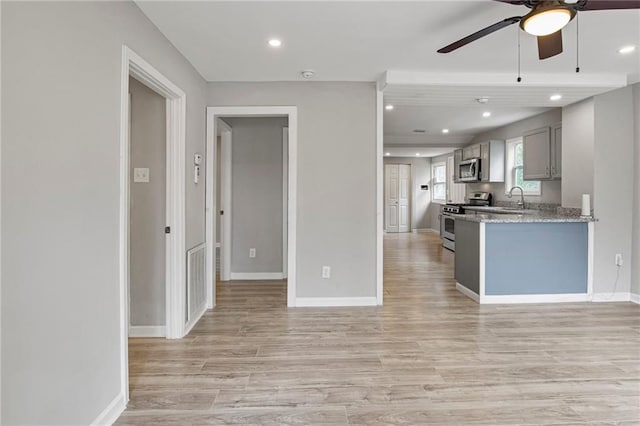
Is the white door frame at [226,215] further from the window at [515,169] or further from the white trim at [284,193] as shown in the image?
the window at [515,169]

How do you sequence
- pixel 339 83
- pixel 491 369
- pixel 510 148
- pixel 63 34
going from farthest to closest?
pixel 510 148 → pixel 339 83 → pixel 491 369 → pixel 63 34

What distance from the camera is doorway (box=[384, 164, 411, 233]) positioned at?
11.0 m

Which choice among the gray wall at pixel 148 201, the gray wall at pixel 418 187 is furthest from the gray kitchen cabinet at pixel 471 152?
the gray wall at pixel 148 201

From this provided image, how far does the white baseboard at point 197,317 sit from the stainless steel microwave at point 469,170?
5525mm

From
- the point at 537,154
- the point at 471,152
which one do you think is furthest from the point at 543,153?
the point at 471,152

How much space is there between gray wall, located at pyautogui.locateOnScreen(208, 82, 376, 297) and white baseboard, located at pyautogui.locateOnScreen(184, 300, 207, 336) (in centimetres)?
99

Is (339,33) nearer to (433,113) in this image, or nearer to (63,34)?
(63,34)

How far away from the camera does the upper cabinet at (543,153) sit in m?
4.82

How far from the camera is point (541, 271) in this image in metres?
3.90

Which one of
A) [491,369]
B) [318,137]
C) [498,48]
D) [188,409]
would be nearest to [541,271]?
[491,369]

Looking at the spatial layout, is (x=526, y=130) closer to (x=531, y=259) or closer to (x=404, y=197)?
(x=531, y=259)

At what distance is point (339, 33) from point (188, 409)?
8.84ft

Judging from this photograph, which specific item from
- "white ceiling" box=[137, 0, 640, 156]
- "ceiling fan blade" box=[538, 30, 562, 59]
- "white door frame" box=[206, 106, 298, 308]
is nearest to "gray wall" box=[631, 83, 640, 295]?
"white ceiling" box=[137, 0, 640, 156]

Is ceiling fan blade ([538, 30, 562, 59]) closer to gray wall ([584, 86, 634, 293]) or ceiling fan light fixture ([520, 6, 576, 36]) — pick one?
ceiling fan light fixture ([520, 6, 576, 36])
